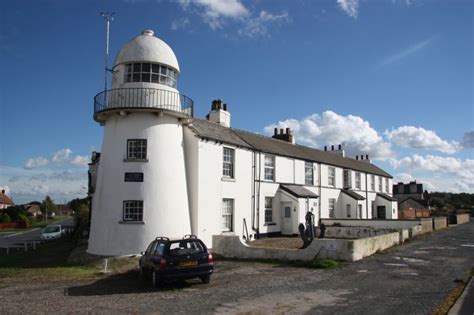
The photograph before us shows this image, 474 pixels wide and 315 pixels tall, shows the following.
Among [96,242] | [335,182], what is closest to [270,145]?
[335,182]

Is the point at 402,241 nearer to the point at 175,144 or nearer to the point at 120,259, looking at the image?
the point at 175,144

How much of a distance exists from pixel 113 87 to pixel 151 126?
113 inches

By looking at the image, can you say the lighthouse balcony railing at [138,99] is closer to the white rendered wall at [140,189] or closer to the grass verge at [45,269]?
the white rendered wall at [140,189]

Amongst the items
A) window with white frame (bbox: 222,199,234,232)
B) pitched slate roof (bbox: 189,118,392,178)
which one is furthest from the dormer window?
window with white frame (bbox: 222,199,234,232)

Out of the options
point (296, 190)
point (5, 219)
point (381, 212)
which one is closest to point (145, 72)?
point (296, 190)

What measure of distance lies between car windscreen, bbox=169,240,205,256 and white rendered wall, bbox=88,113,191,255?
546 centimetres

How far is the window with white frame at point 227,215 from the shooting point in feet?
70.4

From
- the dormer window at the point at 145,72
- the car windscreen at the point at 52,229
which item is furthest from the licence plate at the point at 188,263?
the car windscreen at the point at 52,229

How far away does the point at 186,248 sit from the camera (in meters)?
12.5

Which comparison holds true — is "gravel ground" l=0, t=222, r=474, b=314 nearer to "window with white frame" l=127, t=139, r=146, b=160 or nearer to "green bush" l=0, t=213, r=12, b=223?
"window with white frame" l=127, t=139, r=146, b=160

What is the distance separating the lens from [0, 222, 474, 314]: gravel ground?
9.46m

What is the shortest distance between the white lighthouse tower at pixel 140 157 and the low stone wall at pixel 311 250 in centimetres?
209

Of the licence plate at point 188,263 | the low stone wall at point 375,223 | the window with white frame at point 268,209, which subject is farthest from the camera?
the low stone wall at point 375,223

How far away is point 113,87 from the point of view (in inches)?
753
